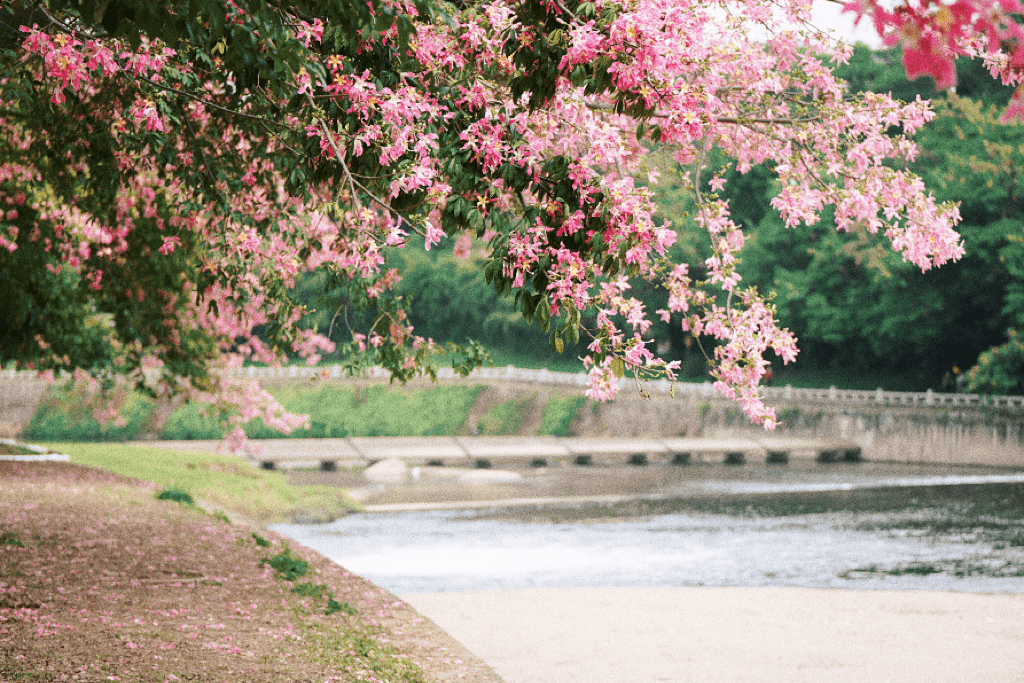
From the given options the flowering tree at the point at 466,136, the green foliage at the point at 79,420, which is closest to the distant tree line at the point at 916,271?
the green foliage at the point at 79,420

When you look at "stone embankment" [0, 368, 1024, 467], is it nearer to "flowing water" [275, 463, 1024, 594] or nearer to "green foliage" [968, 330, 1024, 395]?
"green foliage" [968, 330, 1024, 395]

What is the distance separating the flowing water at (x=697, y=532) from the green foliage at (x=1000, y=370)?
126 inches

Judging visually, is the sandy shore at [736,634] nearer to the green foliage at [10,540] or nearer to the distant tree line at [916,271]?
the green foliage at [10,540]

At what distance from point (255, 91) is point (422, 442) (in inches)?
Answer: 1390

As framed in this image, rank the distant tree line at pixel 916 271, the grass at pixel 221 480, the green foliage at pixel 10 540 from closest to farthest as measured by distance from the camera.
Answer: the green foliage at pixel 10 540
the grass at pixel 221 480
the distant tree line at pixel 916 271

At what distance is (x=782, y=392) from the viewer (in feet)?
137

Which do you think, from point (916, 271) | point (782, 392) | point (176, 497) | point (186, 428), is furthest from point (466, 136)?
point (186, 428)

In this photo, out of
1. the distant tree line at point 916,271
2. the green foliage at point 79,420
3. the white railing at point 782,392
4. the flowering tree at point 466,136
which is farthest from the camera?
the green foliage at point 79,420

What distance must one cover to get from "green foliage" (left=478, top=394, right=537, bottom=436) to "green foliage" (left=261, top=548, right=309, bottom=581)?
3396 cm

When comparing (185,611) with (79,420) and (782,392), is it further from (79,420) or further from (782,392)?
(79,420)

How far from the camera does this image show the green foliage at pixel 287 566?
11445mm

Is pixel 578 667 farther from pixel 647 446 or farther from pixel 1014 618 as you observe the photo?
pixel 647 446

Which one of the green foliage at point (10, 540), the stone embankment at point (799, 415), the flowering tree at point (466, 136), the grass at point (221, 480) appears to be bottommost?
the grass at point (221, 480)

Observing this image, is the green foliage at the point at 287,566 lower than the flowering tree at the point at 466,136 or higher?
lower
